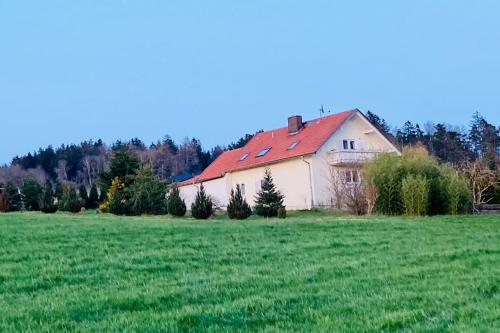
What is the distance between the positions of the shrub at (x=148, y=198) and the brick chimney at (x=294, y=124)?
12660 mm

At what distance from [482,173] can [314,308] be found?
29113 mm

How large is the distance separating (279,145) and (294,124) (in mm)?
2269

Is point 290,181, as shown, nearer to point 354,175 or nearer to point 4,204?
point 354,175

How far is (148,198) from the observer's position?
29.7m

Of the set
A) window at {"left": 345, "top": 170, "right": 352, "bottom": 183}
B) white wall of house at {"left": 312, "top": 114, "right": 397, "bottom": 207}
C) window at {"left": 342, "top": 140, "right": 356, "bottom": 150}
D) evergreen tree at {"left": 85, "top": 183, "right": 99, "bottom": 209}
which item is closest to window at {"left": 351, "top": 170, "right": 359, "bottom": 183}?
window at {"left": 345, "top": 170, "right": 352, "bottom": 183}

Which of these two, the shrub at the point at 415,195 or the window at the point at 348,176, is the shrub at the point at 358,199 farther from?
the window at the point at 348,176

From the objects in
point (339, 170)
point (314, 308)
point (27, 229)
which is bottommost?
point (314, 308)

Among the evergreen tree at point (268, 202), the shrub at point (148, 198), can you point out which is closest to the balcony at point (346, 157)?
the evergreen tree at point (268, 202)

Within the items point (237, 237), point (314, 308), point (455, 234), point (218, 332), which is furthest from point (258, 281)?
point (455, 234)

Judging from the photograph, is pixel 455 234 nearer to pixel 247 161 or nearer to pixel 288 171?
pixel 288 171

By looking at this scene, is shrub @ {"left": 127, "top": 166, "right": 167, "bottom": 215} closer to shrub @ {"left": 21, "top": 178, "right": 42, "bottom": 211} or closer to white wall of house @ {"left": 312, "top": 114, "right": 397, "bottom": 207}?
white wall of house @ {"left": 312, "top": 114, "right": 397, "bottom": 207}

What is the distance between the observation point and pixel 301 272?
828cm

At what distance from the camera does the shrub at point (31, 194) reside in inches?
1525

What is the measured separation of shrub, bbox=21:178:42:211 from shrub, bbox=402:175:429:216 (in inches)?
931
